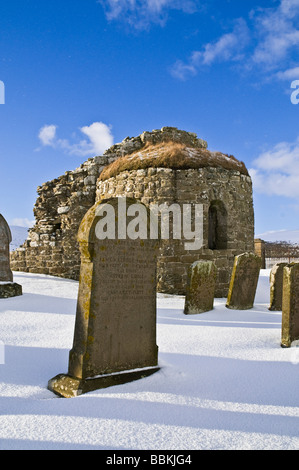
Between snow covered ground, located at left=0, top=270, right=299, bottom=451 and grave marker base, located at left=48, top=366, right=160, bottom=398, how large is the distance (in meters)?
0.08

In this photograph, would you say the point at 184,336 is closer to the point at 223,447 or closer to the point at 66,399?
the point at 66,399

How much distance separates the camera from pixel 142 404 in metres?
2.64

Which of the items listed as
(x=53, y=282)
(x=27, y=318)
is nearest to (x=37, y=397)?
(x=27, y=318)

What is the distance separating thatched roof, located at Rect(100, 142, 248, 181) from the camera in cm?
944

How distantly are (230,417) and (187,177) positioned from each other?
24.5 ft

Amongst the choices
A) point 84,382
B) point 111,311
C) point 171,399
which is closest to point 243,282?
point 111,311

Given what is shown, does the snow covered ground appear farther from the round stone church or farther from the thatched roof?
the thatched roof

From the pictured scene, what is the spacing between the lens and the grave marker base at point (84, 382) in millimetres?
2879

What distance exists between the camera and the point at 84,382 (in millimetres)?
2938

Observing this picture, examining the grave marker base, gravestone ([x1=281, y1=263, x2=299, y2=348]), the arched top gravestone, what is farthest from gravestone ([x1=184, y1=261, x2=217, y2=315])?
the arched top gravestone

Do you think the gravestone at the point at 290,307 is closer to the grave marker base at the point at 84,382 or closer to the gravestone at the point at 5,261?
the grave marker base at the point at 84,382

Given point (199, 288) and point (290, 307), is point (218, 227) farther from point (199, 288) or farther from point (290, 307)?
point (290, 307)

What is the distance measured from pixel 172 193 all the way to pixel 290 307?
5.49m

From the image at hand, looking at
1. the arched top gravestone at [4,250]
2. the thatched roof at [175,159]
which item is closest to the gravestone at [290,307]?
the thatched roof at [175,159]
